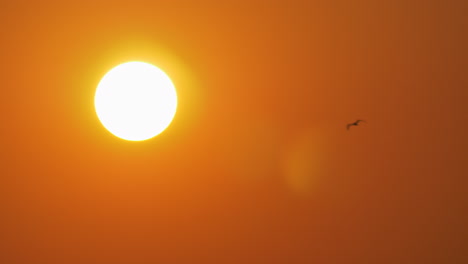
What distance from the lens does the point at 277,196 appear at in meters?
1.92

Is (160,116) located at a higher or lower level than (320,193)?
higher

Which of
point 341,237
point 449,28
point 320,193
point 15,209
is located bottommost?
point 341,237

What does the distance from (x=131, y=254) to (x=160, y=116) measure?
0.77m

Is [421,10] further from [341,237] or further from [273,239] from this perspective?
[273,239]

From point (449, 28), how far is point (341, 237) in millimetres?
1033

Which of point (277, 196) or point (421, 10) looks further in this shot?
point (277, 196)

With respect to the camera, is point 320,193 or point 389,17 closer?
point 389,17

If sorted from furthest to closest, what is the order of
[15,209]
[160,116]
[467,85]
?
[15,209]
[467,85]
[160,116]

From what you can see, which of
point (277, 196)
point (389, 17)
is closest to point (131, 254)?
point (277, 196)

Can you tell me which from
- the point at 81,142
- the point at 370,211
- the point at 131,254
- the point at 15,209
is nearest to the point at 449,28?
the point at 370,211

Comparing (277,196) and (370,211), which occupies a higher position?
(277,196)

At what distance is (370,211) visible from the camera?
1.96 metres

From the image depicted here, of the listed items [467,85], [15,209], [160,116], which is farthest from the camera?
[15,209]

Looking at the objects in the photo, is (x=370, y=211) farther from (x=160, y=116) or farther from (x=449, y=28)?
(x=160, y=116)
